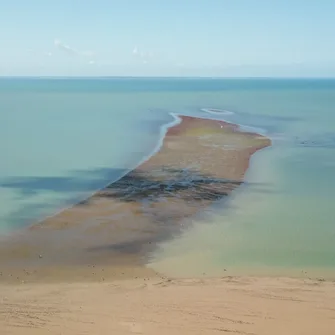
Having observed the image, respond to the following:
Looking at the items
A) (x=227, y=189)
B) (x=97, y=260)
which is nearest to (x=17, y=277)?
(x=97, y=260)

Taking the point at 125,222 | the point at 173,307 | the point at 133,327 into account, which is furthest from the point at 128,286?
the point at 125,222

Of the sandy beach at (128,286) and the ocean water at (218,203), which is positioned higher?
the ocean water at (218,203)

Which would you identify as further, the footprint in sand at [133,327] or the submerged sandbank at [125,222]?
the submerged sandbank at [125,222]

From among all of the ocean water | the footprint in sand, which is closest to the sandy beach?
the footprint in sand

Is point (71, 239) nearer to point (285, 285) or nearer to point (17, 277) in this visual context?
point (17, 277)

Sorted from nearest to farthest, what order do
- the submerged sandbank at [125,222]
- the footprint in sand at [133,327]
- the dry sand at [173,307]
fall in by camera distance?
the footprint in sand at [133,327], the dry sand at [173,307], the submerged sandbank at [125,222]

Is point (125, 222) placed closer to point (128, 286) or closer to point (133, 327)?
point (128, 286)

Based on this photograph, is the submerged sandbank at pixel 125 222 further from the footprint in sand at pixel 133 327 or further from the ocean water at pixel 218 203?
the footprint in sand at pixel 133 327

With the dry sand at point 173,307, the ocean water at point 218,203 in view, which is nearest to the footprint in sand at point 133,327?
the dry sand at point 173,307
